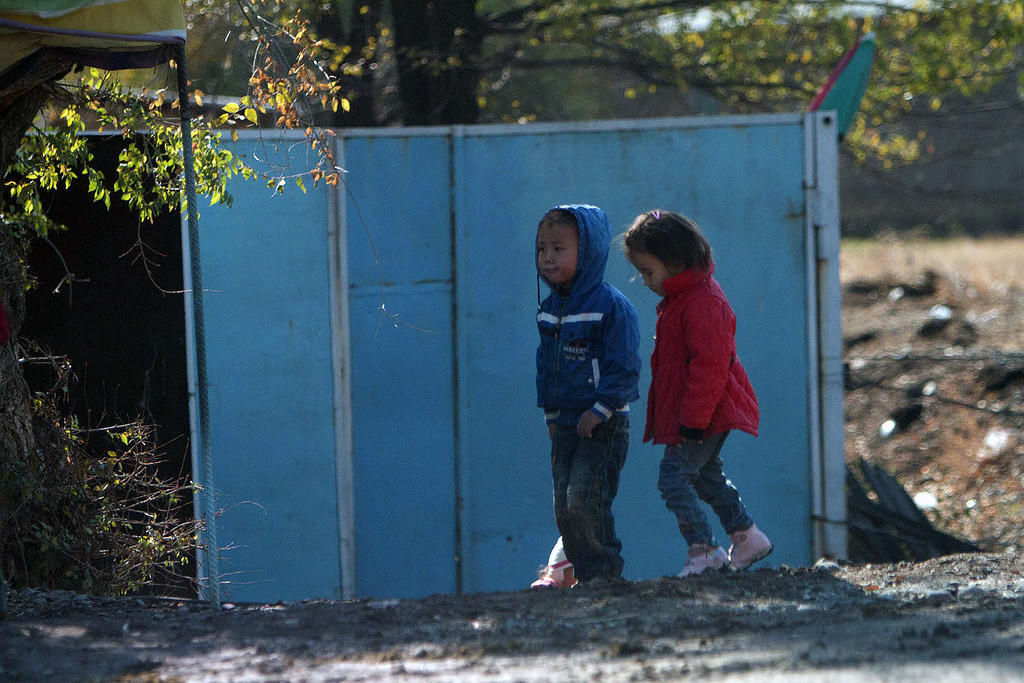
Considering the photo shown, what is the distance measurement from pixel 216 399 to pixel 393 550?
3.56 feet

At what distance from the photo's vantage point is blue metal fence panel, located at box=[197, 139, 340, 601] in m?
4.91

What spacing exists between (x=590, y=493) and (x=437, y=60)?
3573 millimetres

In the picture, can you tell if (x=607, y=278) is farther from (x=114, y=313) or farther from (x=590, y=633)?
(x=590, y=633)

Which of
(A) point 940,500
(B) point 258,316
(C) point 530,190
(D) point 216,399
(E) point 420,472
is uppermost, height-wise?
(C) point 530,190

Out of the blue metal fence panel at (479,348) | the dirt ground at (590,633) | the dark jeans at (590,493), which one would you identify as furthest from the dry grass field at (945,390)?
the dirt ground at (590,633)

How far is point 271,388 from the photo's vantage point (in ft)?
16.3

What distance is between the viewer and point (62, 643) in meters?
3.09

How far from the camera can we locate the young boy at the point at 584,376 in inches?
154

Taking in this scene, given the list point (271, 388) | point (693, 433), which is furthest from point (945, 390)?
point (271, 388)

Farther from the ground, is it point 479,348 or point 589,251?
point 589,251

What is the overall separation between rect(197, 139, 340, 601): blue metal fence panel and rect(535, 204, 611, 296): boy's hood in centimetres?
145

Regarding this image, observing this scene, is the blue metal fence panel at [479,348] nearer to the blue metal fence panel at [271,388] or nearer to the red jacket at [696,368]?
the blue metal fence panel at [271,388]

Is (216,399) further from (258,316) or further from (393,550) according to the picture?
(393,550)

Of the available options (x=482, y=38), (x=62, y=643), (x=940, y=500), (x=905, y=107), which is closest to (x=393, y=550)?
(x=62, y=643)
